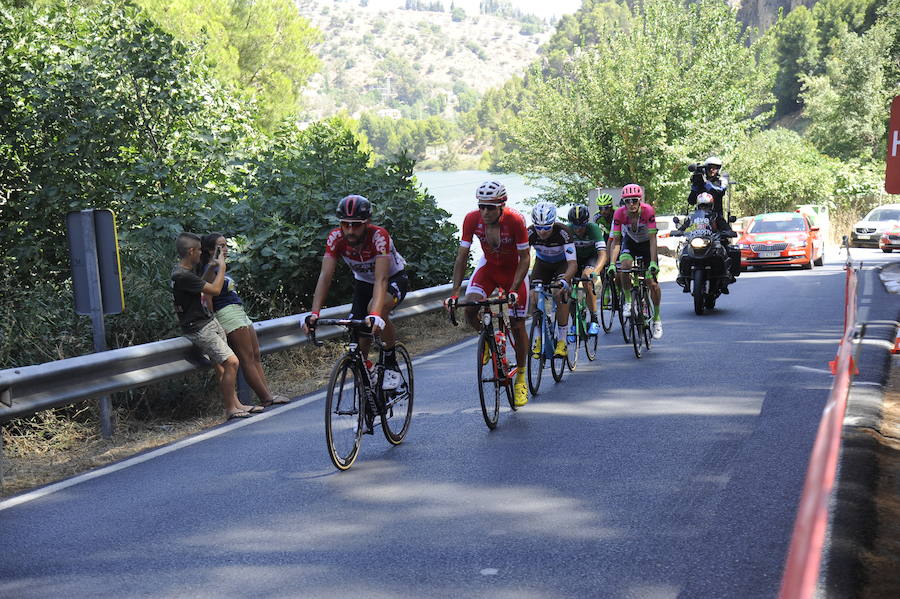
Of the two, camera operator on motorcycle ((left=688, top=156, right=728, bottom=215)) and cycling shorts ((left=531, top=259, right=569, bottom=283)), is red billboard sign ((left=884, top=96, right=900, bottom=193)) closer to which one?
cycling shorts ((left=531, top=259, right=569, bottom=283))

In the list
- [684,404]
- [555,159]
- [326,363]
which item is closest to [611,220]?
[326,363]

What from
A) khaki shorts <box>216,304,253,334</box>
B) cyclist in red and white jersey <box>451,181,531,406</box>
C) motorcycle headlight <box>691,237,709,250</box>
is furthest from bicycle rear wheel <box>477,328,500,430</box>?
motorcycle headlight <box>691,237,709,250</box>

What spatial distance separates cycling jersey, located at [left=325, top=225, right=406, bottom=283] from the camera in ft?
23.9

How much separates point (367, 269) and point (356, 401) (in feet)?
3.42

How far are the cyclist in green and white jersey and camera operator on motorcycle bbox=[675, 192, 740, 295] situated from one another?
4461mm

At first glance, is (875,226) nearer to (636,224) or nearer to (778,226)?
(778,226)

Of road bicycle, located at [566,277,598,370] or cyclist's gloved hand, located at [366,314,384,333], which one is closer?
cyclist's gloved hand, located at [366,314,384,333]

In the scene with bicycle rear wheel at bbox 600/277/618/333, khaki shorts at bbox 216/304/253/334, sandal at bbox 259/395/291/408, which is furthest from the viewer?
bicycle rear wheel at bbox 600/277/618/333

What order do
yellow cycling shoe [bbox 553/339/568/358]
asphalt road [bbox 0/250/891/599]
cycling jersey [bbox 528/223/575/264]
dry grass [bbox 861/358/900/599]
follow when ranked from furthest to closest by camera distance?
cycling jersey [bbox 528/223/575/264] → yellow cycling shoe [bbox 553/339/568/358] → asphalt road [bbox 0/250/891/599] → dry grass [bbox 861/358/900/599]

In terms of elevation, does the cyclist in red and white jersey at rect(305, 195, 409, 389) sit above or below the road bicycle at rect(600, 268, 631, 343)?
above

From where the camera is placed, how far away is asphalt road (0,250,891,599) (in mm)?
4656

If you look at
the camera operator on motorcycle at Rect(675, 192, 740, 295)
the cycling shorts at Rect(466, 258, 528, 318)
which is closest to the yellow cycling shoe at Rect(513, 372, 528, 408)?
the cycling shorts at Rect(466, 258, 528, 318)

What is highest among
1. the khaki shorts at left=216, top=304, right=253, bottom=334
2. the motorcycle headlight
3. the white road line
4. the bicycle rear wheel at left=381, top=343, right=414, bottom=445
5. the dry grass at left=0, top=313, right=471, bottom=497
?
the motorcycle headlight

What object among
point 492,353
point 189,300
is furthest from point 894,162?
point 189,300
